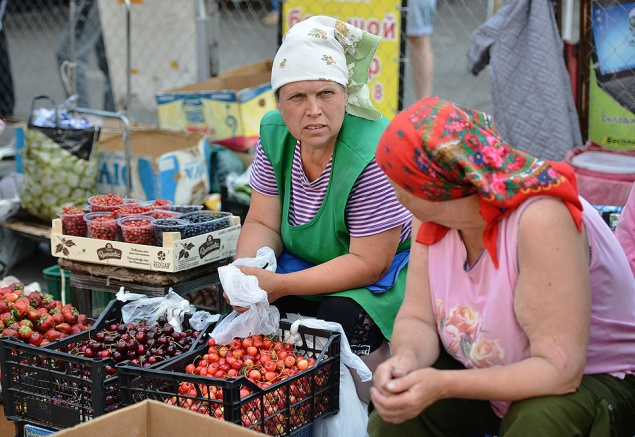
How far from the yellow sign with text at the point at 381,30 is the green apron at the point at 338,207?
1892mm

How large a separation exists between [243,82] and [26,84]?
5178mm

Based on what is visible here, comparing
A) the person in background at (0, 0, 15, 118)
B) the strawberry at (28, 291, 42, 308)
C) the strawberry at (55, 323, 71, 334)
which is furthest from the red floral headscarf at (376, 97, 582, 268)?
the person in background at (0, 0, 15, 118)

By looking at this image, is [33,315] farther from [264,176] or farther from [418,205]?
[418,205]

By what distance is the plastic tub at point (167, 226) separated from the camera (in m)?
3.15

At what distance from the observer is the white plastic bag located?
2.56 metres

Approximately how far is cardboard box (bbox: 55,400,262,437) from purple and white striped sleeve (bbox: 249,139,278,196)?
1163mm

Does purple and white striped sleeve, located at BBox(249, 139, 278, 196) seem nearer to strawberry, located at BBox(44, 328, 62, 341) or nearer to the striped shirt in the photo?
the striped shirt

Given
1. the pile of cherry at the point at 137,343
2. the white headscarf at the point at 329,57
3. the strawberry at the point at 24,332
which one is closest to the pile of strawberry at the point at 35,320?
the strawberry at the point at 24,332

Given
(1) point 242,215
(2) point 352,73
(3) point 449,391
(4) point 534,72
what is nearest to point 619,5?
(4) point 534,72

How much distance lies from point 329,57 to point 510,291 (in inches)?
42.7

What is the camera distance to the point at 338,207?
2715mm

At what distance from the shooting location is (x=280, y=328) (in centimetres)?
269

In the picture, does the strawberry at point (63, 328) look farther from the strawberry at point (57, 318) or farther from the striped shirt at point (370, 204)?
the striped shirt at point (370, 204)

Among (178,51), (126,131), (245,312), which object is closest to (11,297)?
(245,312)
